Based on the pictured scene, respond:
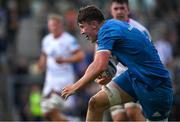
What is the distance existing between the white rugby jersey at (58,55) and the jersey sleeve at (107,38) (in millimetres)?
5534

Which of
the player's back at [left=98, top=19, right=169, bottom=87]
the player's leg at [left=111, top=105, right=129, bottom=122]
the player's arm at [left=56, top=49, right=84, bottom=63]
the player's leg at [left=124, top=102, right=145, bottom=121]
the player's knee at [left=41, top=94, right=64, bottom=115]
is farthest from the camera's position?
the player's knee at [left=41, top=94, right=64, bottom=115]

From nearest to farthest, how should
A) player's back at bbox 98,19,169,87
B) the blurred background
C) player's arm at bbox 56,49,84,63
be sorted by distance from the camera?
player's back at bbox 98,19,169,87, player's arm at bbox 56,49,84,63, the blurred background

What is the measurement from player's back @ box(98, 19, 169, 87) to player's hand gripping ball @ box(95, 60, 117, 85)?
51 cm

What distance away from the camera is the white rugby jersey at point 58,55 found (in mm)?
15273

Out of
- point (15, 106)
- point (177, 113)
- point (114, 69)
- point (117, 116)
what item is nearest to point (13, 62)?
point (15, 106)

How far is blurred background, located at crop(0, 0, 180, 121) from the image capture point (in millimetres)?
20094

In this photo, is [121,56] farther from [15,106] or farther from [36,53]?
[36,53]

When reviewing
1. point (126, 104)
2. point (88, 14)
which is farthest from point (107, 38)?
point (126, 104)

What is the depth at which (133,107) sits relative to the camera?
41.5ft

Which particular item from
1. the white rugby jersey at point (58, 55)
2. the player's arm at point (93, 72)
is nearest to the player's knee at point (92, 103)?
the player's arm at point (93, 72)

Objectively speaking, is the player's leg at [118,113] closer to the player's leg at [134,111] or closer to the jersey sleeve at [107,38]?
the player's leg at [134,111]

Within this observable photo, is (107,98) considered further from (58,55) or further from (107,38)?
(58,55)

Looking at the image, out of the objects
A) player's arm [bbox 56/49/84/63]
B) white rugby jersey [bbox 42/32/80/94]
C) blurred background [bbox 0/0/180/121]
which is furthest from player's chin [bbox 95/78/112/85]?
blurred background [bbox 0/0/180/121]

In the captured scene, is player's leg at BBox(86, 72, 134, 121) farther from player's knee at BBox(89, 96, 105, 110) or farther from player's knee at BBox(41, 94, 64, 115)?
player's knee at BBox(41, 94, 64, 115)
